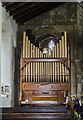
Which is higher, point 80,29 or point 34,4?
point 34,4

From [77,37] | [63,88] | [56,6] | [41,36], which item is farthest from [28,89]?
[56,6]


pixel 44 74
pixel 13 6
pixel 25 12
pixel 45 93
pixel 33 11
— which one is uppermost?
pixel 33 11

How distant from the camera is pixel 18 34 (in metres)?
12.5

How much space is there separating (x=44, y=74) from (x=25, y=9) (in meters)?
3.05

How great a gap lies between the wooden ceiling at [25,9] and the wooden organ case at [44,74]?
1.39m

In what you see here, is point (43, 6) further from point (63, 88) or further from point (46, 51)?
point (63, 88)

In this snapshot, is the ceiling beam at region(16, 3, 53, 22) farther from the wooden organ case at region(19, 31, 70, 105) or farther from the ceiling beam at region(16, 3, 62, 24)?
the wooden organ case at region(19, 31, 70, 105)

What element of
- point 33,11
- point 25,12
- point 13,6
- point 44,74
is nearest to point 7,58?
point 44,74

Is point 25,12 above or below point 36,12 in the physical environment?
below

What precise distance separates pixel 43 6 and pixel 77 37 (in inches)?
96.1

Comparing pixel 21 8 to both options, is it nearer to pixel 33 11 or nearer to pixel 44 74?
pixel 33 11

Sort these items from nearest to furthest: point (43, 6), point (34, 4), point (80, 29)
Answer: point (34, 4), point (43, 6), point (80, 29)

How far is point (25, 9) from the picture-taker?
10.7 metres

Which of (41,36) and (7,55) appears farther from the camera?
(41,36)
